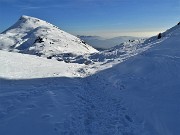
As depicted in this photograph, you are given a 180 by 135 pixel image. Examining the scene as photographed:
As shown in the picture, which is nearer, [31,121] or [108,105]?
[31,121]

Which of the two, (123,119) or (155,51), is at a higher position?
(155,51)

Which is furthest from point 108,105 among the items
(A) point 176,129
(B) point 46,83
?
(B) point 46,83

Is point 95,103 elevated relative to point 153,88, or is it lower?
lower

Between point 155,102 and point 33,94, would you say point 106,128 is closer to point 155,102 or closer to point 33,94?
point 155,102

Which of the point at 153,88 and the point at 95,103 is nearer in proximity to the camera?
the point at 95,103

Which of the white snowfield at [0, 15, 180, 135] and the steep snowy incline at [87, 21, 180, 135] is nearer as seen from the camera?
the white snowfield at [0, 15, 180, 135]

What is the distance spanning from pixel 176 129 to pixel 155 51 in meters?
22.2

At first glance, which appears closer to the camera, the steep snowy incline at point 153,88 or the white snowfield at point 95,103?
the white snowfield at point 95,103

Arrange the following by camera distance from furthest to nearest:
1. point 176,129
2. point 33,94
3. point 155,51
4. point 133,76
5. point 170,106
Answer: point 155,51 < point 133,76 < point 33,94 < point 170,106 < point 176,129

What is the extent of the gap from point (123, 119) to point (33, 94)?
7080mm

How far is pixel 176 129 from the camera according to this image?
14.8m

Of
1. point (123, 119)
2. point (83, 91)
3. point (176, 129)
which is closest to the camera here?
point (176, 129)

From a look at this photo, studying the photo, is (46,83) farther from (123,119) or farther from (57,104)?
(123,119)

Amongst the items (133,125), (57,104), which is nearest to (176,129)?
(133,125)
